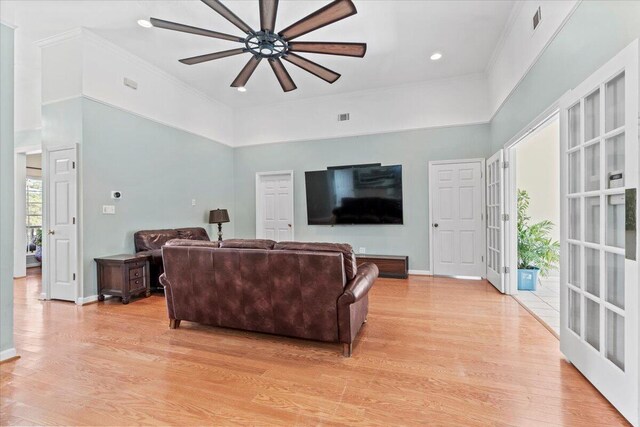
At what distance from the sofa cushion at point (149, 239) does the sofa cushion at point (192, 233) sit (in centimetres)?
30

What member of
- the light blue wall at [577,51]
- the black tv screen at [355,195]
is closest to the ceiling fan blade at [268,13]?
the light blue wall at [577,51]

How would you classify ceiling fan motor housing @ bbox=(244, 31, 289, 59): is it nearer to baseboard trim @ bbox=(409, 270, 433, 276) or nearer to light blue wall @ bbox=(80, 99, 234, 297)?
light blue wall @ bbox=(80, 99, 234, 297)

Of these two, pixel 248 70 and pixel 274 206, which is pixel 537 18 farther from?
pixel 274 206

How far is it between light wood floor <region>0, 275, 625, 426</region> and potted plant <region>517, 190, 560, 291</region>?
4.44 ft

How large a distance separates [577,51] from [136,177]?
5.33m

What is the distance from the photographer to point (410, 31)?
380cm

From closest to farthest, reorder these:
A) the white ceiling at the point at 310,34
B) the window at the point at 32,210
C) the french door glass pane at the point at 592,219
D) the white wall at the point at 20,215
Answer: the french door glass pane at the point at 592,219
the white ceiling at the point at 310,34
the white wall at the point at 20,215
the window at the point at 32,210

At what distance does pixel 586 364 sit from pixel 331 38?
4256 millimetres

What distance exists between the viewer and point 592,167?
6.26 feet

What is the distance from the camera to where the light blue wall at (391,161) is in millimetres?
5180

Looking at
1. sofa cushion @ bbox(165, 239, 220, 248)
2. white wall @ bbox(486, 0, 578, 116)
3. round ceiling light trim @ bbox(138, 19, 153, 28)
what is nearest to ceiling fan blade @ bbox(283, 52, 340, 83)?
round ceiling light trim @ bbox(138, 19, 153, 28)

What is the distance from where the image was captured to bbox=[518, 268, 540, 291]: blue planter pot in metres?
4.25

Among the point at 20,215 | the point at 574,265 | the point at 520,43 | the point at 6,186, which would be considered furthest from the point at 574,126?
the point at 20,215

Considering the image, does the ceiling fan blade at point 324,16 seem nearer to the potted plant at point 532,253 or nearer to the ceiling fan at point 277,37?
the ceiling fan at point 277,37
